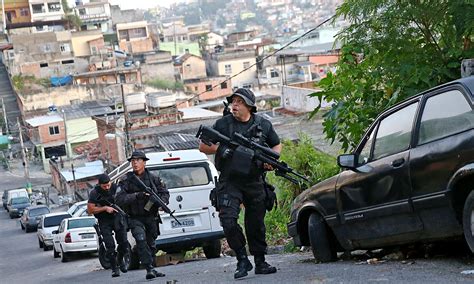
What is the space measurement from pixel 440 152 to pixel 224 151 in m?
2.41

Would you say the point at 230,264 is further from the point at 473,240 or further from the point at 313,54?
the point at 313,54

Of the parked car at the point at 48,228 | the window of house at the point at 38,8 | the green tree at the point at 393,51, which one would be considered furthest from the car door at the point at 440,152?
the window of house at the point at 38,8

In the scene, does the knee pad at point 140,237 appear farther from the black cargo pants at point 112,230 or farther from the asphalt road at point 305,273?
the black cargo pants at point 112,230

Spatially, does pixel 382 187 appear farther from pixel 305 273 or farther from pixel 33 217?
pixel 33 217

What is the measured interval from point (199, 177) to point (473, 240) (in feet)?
Answer: 27.2

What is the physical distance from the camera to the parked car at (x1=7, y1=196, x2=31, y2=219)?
54625 millimetres

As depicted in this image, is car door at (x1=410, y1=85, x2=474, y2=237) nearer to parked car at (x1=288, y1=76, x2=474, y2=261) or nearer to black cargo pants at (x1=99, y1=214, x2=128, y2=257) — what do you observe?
parked car at (x1=288, y1=76, x2=474, y2=261)

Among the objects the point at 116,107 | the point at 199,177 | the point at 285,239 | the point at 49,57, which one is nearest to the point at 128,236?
the point at 199,177

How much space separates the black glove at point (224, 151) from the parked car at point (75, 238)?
1410cm

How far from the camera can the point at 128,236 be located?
53.6 feet

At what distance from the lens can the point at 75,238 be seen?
23875 millimetres

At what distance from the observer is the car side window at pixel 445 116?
859 centimetres

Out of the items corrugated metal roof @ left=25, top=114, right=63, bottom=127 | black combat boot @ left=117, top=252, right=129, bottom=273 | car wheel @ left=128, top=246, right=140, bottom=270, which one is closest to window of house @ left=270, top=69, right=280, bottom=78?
corrugated metal roof @ left=25, top=114, right=63, bottom=127

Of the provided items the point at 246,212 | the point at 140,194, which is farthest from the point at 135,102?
the point at 246,212
